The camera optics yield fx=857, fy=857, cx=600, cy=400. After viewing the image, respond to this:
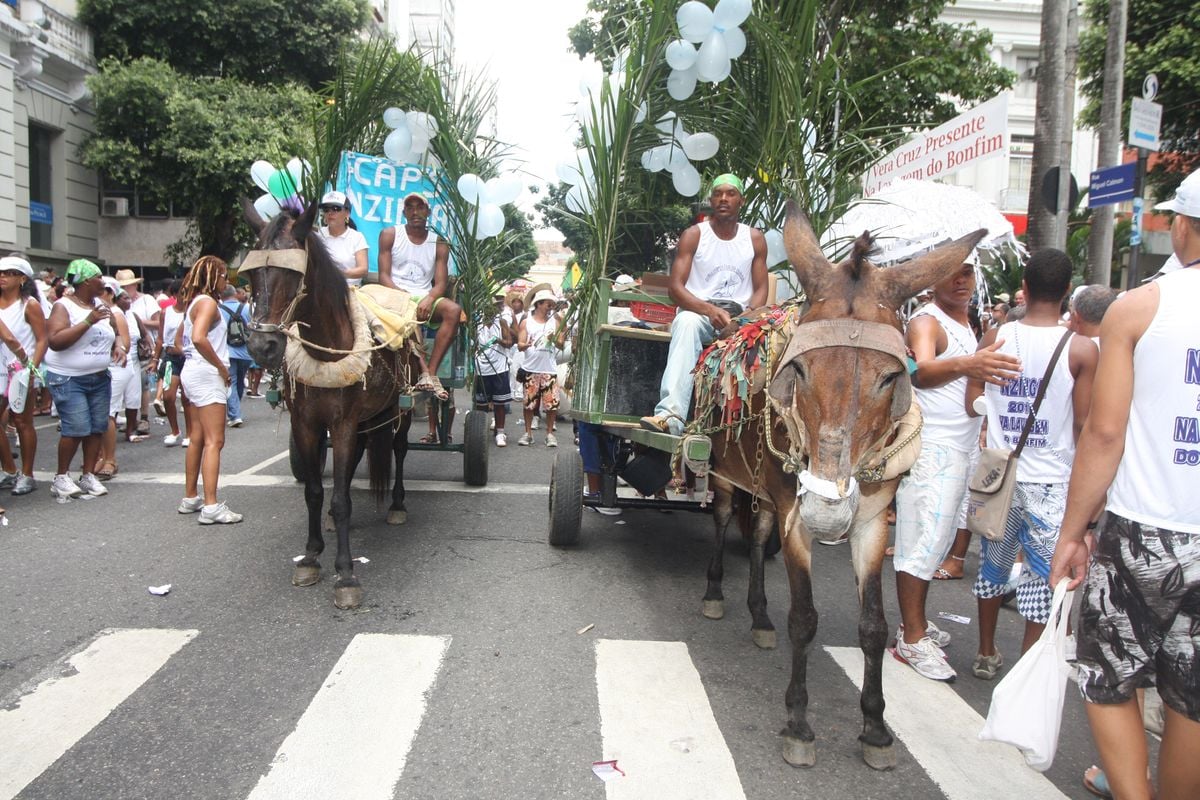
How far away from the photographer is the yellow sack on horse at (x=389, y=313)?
6.13m

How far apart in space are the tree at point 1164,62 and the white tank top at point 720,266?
12.1m

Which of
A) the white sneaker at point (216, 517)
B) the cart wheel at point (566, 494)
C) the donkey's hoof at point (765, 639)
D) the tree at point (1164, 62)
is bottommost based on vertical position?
the donkey's hoof at point (765, 639)

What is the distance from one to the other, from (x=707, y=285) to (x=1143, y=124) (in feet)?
23.6

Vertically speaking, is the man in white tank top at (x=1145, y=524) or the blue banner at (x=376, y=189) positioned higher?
the blue banner at (x=376, y=189)

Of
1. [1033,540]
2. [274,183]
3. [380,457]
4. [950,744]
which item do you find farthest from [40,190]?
[950,744]

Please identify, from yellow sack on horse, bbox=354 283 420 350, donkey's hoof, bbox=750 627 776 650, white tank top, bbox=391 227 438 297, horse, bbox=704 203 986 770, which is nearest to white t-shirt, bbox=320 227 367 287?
white tank top, bbox=391 227 438 297

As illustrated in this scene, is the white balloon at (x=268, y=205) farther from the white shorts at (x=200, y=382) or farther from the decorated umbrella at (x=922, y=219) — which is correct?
the decorated umbrella at (x=922, y=219)

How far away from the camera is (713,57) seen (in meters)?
6.18

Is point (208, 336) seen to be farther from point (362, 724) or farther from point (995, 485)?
point (995, 485)

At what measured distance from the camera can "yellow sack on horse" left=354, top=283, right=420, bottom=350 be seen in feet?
20.1

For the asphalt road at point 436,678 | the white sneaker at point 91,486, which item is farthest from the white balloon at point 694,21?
the white sneaker at point 91,486

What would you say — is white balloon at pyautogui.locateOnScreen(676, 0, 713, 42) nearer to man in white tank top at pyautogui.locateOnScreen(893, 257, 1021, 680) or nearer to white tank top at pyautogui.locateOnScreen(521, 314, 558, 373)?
man in white tank top at pyautogui.locateOnScreen(893, 257, 1021, 680)

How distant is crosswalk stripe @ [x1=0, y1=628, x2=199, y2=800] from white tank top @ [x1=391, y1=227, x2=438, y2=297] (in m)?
3.81

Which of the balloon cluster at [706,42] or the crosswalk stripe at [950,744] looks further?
the balloon cluster at [706,42]
